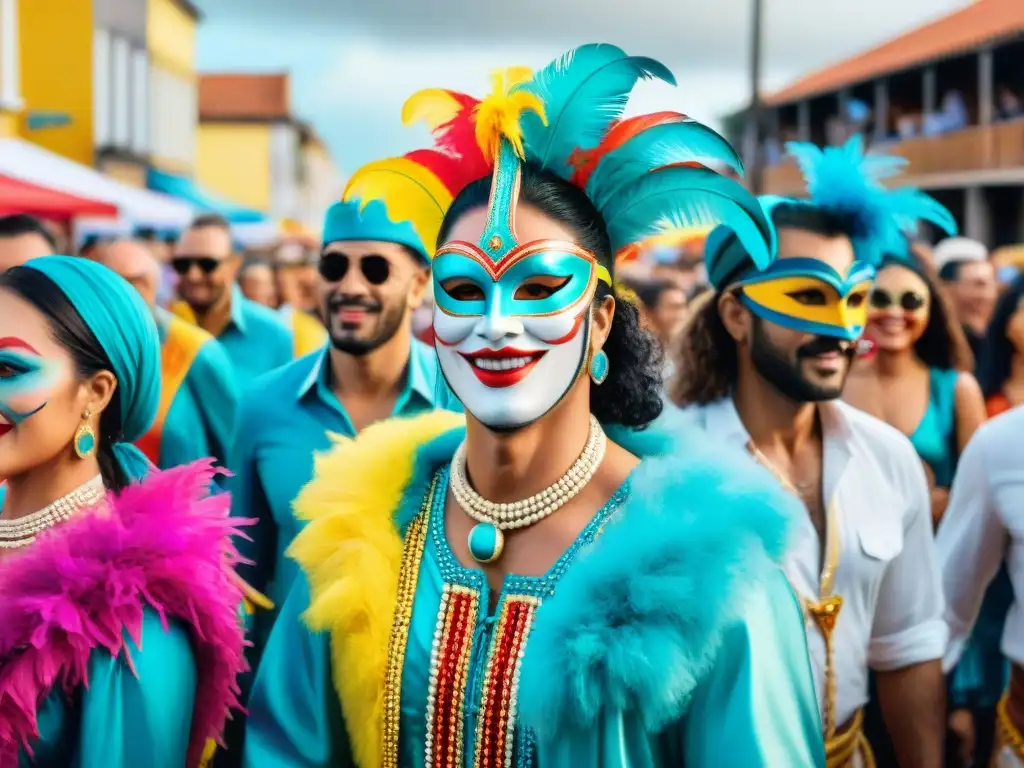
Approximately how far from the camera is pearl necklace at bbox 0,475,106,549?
2.80 meters

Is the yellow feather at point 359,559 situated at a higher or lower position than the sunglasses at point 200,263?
lower

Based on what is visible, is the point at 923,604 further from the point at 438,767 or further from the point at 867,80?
the point at 867,80

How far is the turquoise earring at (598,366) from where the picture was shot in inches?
101

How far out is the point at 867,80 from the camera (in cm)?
3259

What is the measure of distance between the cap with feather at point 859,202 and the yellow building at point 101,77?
19.5 meters

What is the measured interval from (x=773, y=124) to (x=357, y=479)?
127 ft

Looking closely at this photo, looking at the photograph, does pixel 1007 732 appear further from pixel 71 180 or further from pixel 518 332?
pixel 71 180

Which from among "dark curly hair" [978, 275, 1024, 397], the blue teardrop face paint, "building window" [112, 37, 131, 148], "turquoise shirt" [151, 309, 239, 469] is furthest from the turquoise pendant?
"building window" [112, 37, 131, 148]

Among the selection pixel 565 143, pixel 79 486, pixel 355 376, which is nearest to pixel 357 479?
pixel 79 486

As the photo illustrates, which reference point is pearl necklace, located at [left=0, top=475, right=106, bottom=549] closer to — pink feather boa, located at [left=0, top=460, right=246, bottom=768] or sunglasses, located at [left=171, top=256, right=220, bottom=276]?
pink feather boa, located at [left=0, top=460, right=246, bottom=768]

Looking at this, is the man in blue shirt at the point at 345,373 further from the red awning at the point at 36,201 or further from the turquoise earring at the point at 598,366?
the red awning at the point at 36,201

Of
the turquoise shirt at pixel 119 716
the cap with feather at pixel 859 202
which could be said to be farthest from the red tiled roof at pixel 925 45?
the turquoise shirt at pixel 119 716

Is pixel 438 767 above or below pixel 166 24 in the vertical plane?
below

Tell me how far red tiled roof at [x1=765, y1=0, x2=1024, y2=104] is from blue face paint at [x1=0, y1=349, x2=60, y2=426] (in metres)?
Result: 25.0
